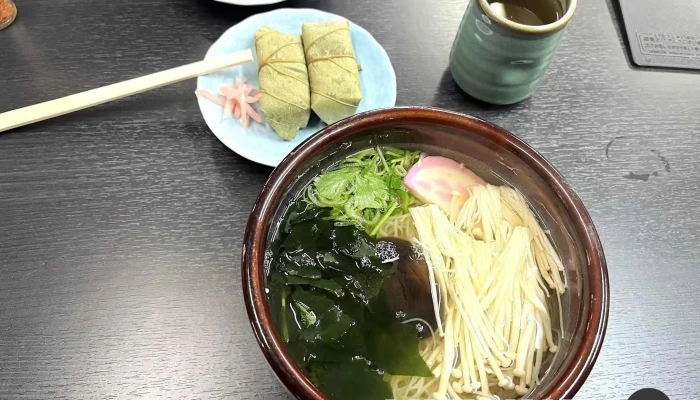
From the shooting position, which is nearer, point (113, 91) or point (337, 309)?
point (337, 309)

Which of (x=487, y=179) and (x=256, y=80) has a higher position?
(x=256, y=80)

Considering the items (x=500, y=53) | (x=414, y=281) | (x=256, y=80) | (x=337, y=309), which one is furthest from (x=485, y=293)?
(x=256, y=80)

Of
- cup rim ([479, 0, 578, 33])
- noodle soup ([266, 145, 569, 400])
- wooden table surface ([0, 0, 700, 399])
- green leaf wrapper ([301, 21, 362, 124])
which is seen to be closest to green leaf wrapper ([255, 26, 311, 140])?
green leaf wrapper ([301, 21, 362, 124])

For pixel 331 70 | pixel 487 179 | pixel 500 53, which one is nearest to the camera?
pixel 487 179

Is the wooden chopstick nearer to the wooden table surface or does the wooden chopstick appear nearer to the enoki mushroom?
the wooden table surface

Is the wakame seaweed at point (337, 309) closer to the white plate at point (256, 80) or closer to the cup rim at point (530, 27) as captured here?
the white plate at point (256, 80)

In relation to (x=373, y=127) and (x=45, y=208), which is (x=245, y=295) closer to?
(x=373, y=127)

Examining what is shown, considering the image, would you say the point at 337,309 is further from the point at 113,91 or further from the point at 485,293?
the point at 113,91

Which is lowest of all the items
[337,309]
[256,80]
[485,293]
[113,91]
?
[485,293]
